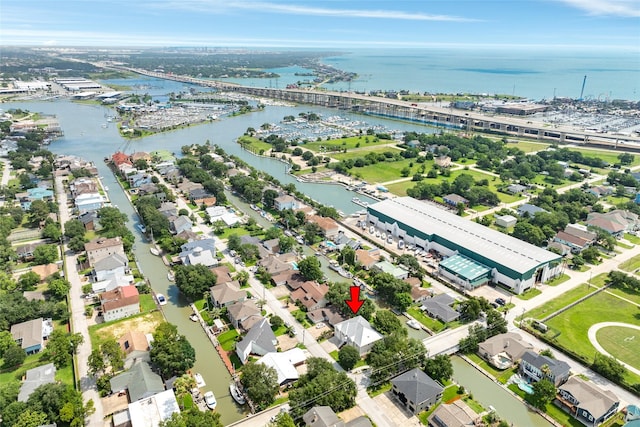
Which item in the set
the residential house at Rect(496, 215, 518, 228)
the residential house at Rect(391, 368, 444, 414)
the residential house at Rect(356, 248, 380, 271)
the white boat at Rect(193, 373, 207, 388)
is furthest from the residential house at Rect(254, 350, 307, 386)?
the residential house at Rect(496, 215, 518, 228)

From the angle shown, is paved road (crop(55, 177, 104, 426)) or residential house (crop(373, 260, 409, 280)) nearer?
paved road (crop(55, 177, 104, 426))

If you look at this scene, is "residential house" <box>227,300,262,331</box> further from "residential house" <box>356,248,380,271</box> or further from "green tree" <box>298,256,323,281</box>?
"residential house" <box>356,248,380,271</box>

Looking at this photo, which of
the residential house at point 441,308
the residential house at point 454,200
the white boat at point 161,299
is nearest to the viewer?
the residential house at point 441,308

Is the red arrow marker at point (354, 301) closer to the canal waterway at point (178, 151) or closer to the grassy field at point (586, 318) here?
the canal waterway at point (178, 151)

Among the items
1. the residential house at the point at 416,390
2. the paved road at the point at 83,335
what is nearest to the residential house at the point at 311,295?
the residential house at the point at 416,390

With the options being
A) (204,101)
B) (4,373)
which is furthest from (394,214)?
(204,101)
